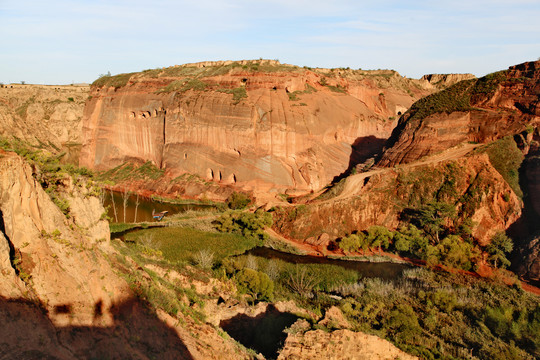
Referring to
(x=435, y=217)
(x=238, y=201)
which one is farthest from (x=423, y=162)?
(x=238, y=201)

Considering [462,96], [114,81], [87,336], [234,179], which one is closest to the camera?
[87,336]

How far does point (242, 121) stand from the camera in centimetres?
4650

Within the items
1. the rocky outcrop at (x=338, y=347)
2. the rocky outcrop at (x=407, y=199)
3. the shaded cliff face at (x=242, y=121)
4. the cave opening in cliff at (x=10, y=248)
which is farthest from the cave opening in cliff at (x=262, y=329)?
the shaded cliff face at (x=242, y=121)

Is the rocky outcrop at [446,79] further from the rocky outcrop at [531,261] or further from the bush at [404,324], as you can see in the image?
the bush at [404,324]

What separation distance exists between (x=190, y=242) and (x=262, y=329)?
17329 millimetres

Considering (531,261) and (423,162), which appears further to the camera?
(423,162)

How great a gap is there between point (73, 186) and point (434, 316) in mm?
16806

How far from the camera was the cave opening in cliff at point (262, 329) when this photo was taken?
15.0 metres

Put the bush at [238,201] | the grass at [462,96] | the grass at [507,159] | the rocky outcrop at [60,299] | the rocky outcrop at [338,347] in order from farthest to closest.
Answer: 1. the bush at [238,201]
2. the grass at [462,96]
3. the grass at [507,159]
4. the rocky outcrop at [338,347]
5. the rocky outcrop at [60,299]

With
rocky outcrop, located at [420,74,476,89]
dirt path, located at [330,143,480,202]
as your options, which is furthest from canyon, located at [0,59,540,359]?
rocky outcrop, located at [420,74,476,89]

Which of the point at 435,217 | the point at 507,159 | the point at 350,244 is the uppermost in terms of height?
the point at 507,159

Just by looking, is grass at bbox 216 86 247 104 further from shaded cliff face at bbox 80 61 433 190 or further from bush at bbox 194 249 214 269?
bush at bbox 194 249 214 269

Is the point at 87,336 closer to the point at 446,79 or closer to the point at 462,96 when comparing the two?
the point at 462,96

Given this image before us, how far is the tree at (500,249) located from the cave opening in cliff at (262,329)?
62.6 feet
